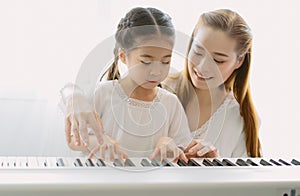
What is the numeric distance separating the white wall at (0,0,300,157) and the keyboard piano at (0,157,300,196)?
711 millimetres

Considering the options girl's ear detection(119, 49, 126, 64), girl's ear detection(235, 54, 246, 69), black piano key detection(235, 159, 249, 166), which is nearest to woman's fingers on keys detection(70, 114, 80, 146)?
girl's ear detection(119, 49, 126, 64)

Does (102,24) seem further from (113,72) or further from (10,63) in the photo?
(113,72)

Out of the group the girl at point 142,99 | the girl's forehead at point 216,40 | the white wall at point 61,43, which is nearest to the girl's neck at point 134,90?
the girl at point 142,99

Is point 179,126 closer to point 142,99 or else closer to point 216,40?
point 142,99

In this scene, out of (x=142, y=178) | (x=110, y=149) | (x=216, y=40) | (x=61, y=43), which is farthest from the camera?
(x=61, y=43)

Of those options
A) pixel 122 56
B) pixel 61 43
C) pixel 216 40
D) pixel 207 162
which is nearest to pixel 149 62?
A: pixel 122 56

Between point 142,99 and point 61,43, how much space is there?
2.58 feet

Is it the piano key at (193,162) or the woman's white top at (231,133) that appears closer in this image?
the piano key at (193,162)

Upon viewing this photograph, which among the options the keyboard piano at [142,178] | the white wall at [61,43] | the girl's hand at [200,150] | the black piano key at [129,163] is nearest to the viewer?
the keyboard piano at [142,178]

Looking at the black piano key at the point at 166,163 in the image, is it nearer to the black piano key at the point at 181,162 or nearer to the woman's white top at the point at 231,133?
the black piano key at the point at 181,162

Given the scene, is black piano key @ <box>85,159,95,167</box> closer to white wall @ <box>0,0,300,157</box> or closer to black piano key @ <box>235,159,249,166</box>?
black piano key @ <box>235,159,249,166</box>

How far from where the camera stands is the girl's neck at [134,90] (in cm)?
88

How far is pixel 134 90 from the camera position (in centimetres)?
89

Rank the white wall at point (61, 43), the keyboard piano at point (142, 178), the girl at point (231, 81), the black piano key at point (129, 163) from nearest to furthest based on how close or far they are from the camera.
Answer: the keyboard piano at point (142, 178) < the black piano key at point (129, 163) < the girl at point (231, 81) < the white wall at point (61, 43)
